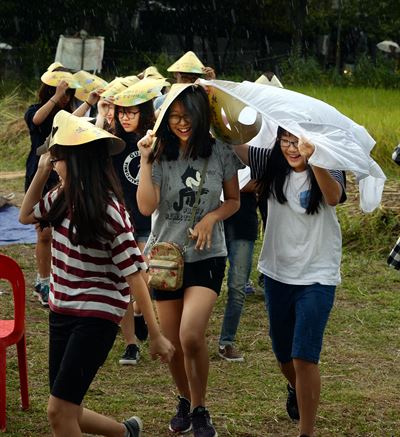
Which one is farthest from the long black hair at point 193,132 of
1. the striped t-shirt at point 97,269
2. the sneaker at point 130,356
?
the sneaker at point 130,356

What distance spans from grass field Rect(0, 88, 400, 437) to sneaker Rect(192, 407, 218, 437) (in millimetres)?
151

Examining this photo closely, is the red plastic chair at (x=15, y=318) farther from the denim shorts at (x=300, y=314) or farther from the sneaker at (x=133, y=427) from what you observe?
the denim shorts at (x=300, y=314)

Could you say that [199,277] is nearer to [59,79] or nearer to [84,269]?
[84,269]

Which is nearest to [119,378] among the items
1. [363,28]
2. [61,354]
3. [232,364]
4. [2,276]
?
[232,364]

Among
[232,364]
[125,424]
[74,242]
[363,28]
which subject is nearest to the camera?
[74,242]

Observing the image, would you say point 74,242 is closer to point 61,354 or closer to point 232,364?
point 61,354

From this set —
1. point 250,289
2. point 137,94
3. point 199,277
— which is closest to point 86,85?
point 137,94

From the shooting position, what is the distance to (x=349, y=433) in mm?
5449

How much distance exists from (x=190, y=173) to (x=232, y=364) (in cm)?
189

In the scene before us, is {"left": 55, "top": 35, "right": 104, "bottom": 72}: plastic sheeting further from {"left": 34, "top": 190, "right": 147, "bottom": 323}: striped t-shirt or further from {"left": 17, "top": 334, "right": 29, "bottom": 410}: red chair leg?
{"left": 34, "top": 190, "right": 147, "bottom": 323}: striped t-shirt

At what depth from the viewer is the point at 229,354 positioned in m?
6.80

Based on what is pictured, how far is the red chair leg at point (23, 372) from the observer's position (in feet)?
18.4

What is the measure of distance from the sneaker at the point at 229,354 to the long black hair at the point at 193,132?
1.92 metres

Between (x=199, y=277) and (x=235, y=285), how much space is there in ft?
5.28
